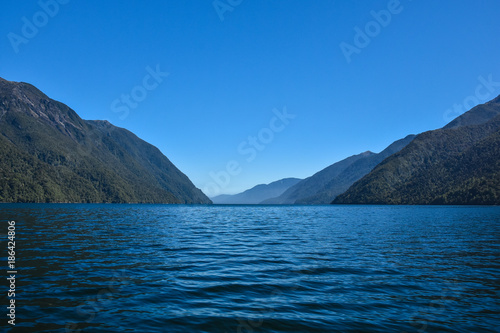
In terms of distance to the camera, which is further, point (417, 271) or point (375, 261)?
point (375, 261)

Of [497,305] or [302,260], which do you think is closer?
[497,305]

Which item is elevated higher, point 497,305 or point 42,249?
point 42,249

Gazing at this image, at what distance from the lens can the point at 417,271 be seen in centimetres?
2066

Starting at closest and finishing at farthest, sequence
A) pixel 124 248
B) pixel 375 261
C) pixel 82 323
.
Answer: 1. pixel 82 323
2. pixel 375 261
3. pixel 124 248

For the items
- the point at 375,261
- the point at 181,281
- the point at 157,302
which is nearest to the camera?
the point at 157,302

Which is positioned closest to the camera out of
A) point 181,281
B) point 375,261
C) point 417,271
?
point 181,281

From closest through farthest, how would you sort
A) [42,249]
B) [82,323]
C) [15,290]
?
[82,323] < [15,290] < [42,249]

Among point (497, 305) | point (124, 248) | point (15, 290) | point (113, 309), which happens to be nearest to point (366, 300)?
point (497, 305)

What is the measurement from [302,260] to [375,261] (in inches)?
229

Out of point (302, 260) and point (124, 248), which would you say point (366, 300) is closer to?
point (302, 260)

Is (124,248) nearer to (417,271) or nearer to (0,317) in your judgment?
(0,317)

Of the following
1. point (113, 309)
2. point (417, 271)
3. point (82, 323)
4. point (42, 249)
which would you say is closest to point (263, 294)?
point (113, 309)

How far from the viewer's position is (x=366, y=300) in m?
14.4

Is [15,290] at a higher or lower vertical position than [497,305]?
higher
